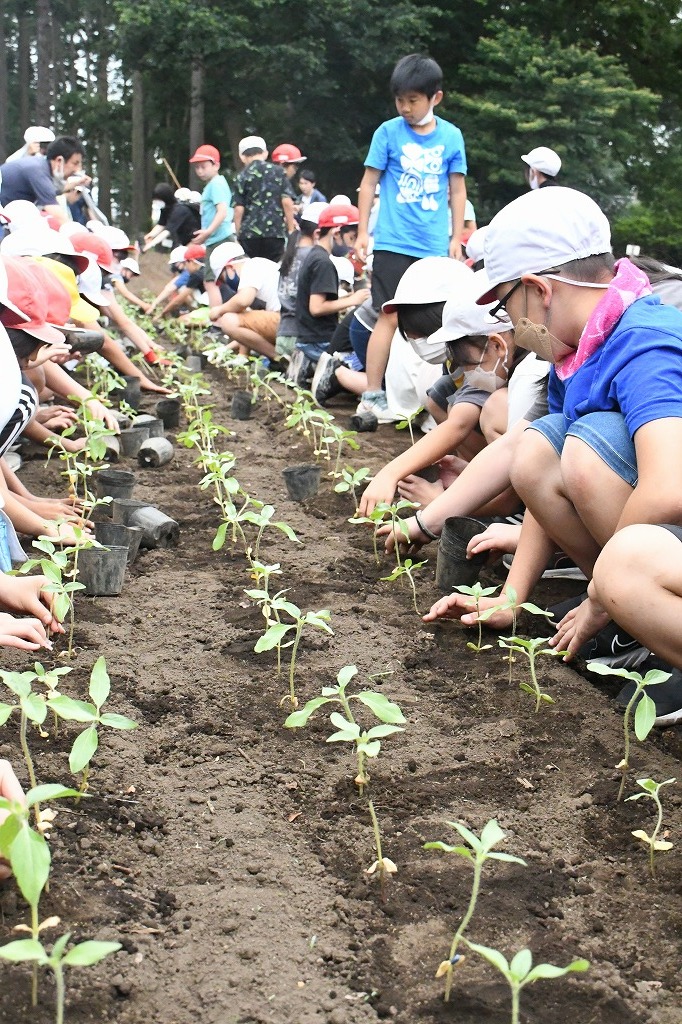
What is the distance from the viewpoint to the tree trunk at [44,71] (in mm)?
21906

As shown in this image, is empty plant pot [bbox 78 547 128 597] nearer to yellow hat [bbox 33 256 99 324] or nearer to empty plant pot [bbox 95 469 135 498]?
empty plant pot [bbox 95 469 135 498]

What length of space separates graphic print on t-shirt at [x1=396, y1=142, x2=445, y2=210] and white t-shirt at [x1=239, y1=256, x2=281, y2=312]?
2458mm

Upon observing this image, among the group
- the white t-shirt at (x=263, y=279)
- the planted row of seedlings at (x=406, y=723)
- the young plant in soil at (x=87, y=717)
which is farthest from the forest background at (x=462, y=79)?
the young plant in soil at (x=87, y=717)

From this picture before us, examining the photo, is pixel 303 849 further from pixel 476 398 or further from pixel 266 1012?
pixel 476 398

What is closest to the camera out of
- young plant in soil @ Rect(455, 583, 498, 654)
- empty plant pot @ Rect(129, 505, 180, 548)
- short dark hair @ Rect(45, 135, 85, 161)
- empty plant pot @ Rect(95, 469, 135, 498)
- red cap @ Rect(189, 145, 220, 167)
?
young plant in soil @ Rect(455, 583, 498, 654)

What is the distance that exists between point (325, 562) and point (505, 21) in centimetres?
2199

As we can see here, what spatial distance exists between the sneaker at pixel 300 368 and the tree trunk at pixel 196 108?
635 inches

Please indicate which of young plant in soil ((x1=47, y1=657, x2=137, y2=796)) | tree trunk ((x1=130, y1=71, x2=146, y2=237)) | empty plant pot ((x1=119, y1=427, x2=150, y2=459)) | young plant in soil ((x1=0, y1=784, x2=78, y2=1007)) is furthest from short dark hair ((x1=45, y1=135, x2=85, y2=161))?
tree trunk ((x1=130, y1=71, x2=146, y2=237))

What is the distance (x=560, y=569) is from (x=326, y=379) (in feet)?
10.7

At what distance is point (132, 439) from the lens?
5.10 metres

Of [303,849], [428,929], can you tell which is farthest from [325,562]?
[428,929]

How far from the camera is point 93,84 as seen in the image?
40.8m

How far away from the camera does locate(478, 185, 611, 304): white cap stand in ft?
8.04

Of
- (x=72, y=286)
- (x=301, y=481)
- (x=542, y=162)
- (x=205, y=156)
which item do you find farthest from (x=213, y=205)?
(x=301, y=481)
